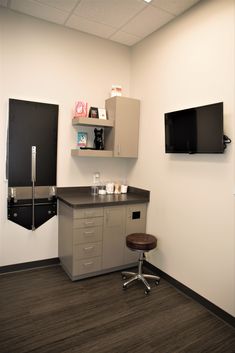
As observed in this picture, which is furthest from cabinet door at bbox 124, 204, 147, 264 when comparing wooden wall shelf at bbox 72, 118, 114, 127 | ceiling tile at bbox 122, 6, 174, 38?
ceiling tile at bbox 122, 6, 174, 38

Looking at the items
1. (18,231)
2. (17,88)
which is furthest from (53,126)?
(18,231)

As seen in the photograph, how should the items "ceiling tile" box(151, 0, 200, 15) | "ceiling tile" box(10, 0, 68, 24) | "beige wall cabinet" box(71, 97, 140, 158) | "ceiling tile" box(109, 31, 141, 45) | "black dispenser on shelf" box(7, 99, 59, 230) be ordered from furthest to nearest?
1. "ceiling tile" box(109, 31, 141, 45)
2. "beige wall cabinet" box(71, 97, 140, 158)
3. "black dispenser on shelf" box(7, 99, 59, 230)
4. "ceiling tile" box(10, 0, 68, 24)
5. "ceiling tile" box(151, 0, 200, 15)

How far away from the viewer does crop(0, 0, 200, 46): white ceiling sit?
8.28 ft

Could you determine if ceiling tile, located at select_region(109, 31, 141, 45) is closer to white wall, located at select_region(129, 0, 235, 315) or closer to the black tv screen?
white wall, located at select_region(129, 0, 235, 315)

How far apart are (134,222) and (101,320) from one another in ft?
4.11

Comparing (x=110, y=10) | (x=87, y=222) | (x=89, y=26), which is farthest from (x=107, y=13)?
(x=87, y=222)

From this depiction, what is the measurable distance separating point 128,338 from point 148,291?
0.71 metres

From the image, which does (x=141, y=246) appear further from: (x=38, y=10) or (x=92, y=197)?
(x=38, y=10)

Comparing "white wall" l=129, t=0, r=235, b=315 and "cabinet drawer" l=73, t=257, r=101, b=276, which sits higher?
"white wall" l=129, t=0, r=235, b=315

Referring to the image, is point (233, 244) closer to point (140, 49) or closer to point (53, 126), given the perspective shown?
point (53, 126)

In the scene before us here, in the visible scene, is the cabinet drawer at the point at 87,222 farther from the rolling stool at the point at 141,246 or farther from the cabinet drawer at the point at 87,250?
the rolling stool at the point at 141,246

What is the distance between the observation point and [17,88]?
9.26ft

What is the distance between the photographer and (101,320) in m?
2.16

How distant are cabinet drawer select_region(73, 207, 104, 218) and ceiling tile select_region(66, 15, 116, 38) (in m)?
2.26
